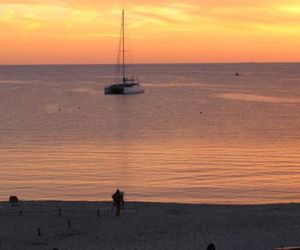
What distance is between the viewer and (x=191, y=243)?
82.4 ft

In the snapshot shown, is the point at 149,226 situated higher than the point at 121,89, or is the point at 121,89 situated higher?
the point at 121,89

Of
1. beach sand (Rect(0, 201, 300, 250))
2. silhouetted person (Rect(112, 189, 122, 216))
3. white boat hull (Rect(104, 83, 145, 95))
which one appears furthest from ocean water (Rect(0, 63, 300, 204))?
white boat hull (Rect(104, 83, 145, 95))

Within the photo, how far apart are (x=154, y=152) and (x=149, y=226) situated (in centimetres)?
3171

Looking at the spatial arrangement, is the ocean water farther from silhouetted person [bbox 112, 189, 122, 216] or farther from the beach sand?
silhouetted person [bbox 112, 189, 122, 216]

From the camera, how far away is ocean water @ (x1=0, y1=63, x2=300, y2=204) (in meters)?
40.8

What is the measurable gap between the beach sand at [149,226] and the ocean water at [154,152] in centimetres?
522

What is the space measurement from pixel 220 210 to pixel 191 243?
711 cm

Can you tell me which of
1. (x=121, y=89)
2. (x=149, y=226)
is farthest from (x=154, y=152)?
(x=121, y=89)

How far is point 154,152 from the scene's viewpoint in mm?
59562

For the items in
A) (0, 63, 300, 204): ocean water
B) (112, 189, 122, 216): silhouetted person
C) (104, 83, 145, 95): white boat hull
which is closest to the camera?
(112, 189, 122, 216): silhouetted person

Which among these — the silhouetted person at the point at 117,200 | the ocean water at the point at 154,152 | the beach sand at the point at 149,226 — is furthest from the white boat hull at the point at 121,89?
the silhouetted person at the point at 117,200

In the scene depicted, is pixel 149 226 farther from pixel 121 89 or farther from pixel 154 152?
pixel 121 89

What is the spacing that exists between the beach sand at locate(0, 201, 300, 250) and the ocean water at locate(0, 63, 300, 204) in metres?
5.22

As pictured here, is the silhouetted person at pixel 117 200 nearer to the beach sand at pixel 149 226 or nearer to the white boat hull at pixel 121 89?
the beach sand at pixel 149 226
